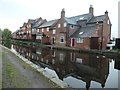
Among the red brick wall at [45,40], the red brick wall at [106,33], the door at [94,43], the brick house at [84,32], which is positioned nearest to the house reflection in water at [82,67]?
the door at [94,43]

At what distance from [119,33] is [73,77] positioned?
29045 millimetres

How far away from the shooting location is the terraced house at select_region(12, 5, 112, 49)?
37.8 meters

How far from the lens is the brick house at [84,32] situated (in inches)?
1487

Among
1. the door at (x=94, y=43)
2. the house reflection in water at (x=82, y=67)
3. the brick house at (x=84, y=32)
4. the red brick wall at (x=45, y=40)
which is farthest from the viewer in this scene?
the red brick wall at (x=45, y=40)

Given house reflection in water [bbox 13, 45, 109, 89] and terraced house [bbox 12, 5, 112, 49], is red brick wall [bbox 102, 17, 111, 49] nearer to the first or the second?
terraced house [bbox 12, 5, 112, 49]

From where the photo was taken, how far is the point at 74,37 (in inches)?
1655

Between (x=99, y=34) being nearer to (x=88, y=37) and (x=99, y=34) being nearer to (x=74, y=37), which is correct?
(x=88, y=37)

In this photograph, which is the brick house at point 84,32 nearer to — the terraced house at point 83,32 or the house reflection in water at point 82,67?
the terraced house at point 83,32

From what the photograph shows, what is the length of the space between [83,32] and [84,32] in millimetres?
285

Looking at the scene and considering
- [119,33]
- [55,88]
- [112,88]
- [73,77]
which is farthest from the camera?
[119,33]

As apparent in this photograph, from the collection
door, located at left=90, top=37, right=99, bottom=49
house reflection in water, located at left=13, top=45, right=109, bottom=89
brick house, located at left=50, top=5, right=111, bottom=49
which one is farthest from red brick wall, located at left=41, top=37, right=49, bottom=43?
house reflection in water, located at left=13, top=45, right=109, bottom=89

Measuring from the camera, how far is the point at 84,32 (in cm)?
4078

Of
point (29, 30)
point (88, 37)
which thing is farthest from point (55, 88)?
point (29, 30)

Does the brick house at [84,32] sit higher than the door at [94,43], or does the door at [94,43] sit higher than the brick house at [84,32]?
the brick house at [84,32]
